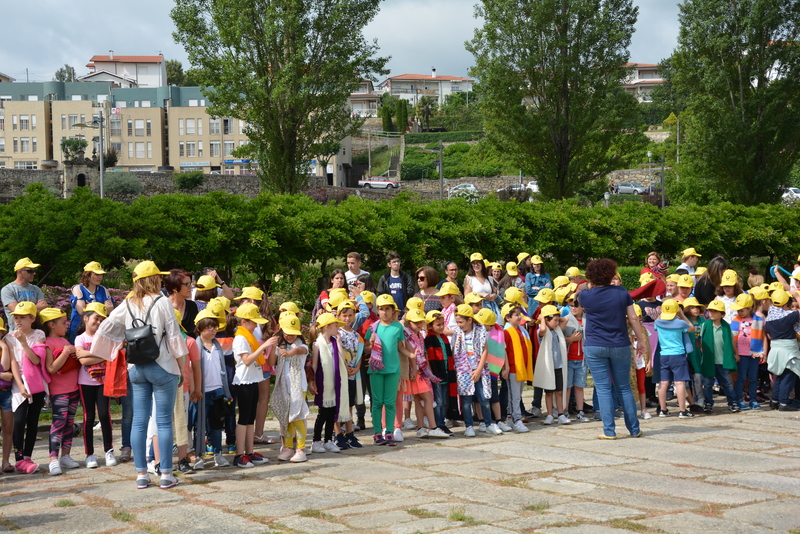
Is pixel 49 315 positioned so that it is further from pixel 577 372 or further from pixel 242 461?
pixel 577 372

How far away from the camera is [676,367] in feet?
32.5

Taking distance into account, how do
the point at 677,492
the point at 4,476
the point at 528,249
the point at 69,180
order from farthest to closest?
the point at 69,180 → the point at 528,249 → the point at 4,476 → the point at 677,492

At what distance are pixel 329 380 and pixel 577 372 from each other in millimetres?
3285

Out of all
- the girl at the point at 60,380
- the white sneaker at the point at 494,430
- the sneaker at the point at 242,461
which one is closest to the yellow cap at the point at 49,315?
the girl at the point at 60,380

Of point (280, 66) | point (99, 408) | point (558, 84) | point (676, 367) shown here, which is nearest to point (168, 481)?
point (99, 408)

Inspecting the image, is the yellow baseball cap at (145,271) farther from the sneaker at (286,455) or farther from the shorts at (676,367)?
the shorts at (676,367)

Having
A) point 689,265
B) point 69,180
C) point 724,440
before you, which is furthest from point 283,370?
point 69,180

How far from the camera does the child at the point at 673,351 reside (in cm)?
991

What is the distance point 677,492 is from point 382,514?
2.18 metres

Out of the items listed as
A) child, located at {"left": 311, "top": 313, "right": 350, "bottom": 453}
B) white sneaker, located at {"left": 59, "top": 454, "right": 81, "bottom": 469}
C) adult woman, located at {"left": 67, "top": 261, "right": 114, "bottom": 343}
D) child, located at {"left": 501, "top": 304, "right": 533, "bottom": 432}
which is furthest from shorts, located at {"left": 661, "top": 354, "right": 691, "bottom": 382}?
white sneaker, located at {"left": 59, "top": 454, "right": 81, "bottom": 469}

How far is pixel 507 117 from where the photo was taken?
21.9 m

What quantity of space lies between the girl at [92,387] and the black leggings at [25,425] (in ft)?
1.30

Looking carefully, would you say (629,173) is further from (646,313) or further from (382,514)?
(382,514)

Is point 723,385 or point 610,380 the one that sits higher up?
point 610,380
